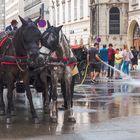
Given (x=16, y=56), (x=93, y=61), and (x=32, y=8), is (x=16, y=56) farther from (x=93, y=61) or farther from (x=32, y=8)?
(x=32, y=8)

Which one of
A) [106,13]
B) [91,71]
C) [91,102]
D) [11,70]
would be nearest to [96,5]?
[106,13]

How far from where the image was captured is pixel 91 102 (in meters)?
15.9

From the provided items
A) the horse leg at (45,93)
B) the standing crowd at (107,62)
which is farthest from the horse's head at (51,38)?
the standing crowd at (107,62)

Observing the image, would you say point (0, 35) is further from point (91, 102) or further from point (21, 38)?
point (91, 102)

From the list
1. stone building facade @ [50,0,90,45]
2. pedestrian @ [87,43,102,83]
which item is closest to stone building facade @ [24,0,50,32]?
stone building facade @ [50,0,90,45]

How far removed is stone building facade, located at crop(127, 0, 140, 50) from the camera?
65.2m

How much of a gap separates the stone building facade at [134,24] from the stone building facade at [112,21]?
136 cm

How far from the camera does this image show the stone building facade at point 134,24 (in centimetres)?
6516

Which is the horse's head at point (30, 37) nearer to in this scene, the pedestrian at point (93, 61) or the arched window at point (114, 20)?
the pedestrian at point (93, 61)

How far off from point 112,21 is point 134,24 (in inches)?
152

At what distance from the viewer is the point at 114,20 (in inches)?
2753

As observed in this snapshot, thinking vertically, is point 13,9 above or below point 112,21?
above

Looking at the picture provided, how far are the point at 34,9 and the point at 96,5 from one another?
55.9 metres

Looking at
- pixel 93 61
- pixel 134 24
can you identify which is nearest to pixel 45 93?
pixel 93 61
